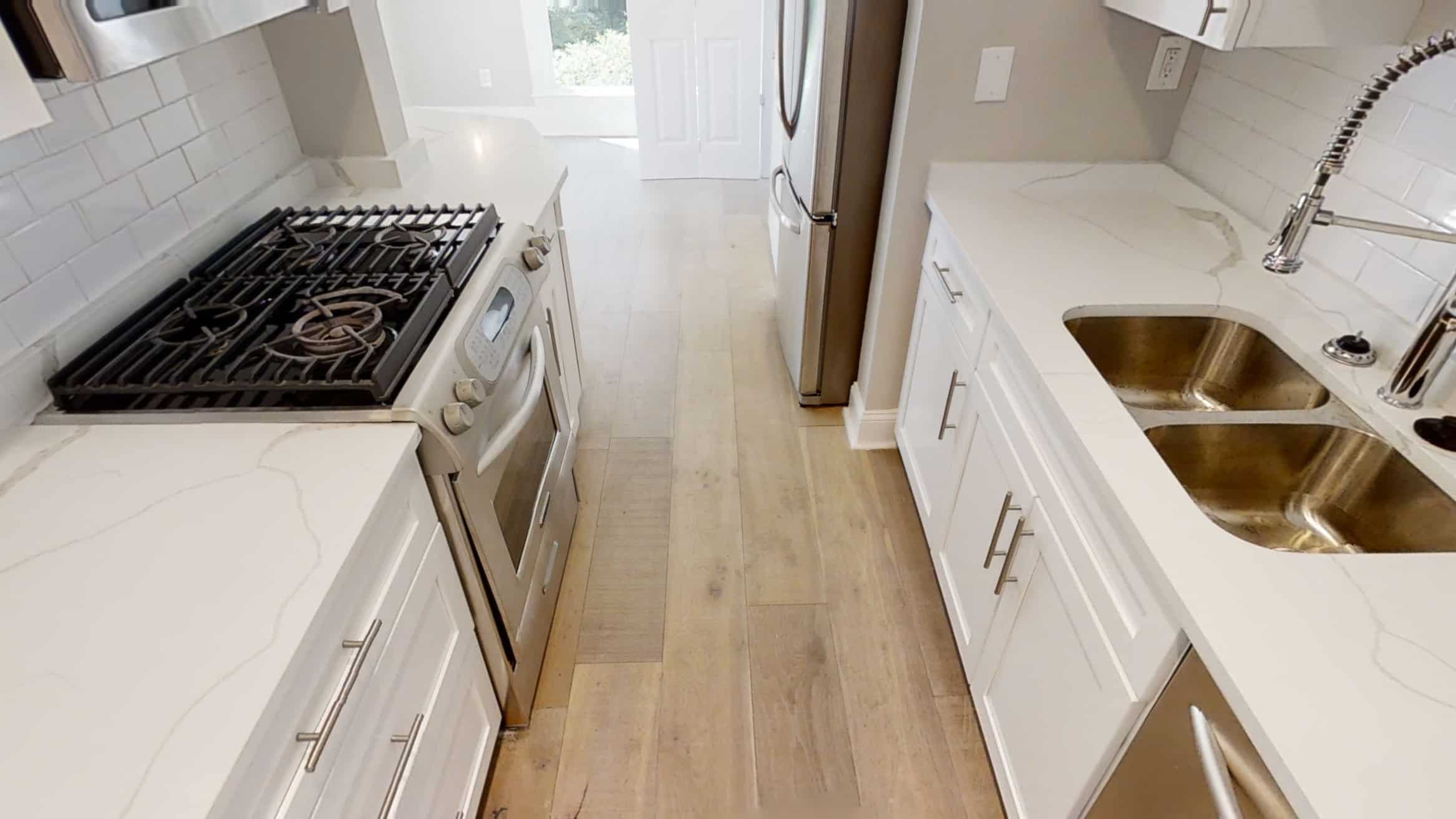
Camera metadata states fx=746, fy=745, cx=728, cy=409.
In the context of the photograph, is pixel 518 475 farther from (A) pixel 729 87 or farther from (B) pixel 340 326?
(A) pixel 729 87

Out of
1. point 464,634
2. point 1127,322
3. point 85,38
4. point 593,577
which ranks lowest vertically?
point 593,577

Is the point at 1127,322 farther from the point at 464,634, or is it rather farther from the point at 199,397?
the point at 199,397

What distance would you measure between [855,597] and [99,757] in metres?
1.62

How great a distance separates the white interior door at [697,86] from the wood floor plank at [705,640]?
271 cm

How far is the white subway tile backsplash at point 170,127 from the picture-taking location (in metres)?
1.44

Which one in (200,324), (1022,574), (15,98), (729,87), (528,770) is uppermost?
(15,98)

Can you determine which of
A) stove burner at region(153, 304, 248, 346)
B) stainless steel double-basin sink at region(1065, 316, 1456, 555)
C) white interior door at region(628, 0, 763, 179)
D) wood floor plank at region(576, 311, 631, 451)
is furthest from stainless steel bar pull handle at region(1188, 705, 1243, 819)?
white interior door at region(628, 0, 763, 179)

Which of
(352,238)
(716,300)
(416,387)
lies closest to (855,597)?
(416,387)

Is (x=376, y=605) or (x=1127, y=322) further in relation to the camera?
(x=1127, y=322)

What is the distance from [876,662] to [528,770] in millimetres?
844

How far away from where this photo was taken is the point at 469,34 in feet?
17.7

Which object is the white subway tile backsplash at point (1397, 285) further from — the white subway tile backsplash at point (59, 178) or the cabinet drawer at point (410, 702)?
the white subway tile backsplash at point (59, 178)

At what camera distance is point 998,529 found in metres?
1.47

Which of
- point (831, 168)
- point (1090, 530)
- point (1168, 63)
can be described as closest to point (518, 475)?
point (1090, 530)
